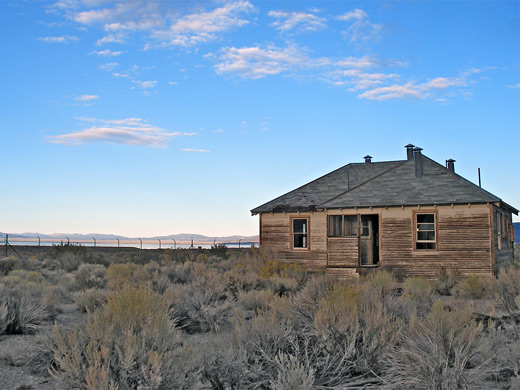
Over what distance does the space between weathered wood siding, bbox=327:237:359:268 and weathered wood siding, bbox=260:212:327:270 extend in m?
1.24

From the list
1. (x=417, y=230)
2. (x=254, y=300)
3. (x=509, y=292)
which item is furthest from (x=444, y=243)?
(x=254, y=300)

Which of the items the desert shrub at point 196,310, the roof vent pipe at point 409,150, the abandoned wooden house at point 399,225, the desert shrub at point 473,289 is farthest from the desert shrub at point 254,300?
the roof vent pipe at point 409,150

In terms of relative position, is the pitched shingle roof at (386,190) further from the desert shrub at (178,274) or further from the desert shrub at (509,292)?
the desert shrub at (178,274)

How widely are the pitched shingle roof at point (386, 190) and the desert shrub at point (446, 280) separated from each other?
7.61 feet

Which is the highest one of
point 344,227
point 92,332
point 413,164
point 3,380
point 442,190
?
point 413,164

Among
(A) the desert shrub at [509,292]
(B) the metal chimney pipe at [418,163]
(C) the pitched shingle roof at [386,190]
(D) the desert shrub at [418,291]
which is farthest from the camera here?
(B) the metal chimney pipe at [418,163]

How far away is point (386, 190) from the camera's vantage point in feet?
62.5

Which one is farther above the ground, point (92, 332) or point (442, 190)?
point (442, 190)

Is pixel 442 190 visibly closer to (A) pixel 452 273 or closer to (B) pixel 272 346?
(A) pixel 452 273

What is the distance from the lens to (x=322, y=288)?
9836 millimetres

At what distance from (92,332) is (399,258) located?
46.2 ft

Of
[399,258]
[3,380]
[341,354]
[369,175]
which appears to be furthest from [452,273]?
[3,380]

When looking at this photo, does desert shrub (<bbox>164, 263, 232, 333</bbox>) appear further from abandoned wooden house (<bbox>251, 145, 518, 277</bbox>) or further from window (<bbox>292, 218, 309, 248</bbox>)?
window (<bbox>292, 218, 309, 248</bbox>)

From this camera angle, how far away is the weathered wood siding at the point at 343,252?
18781mm
